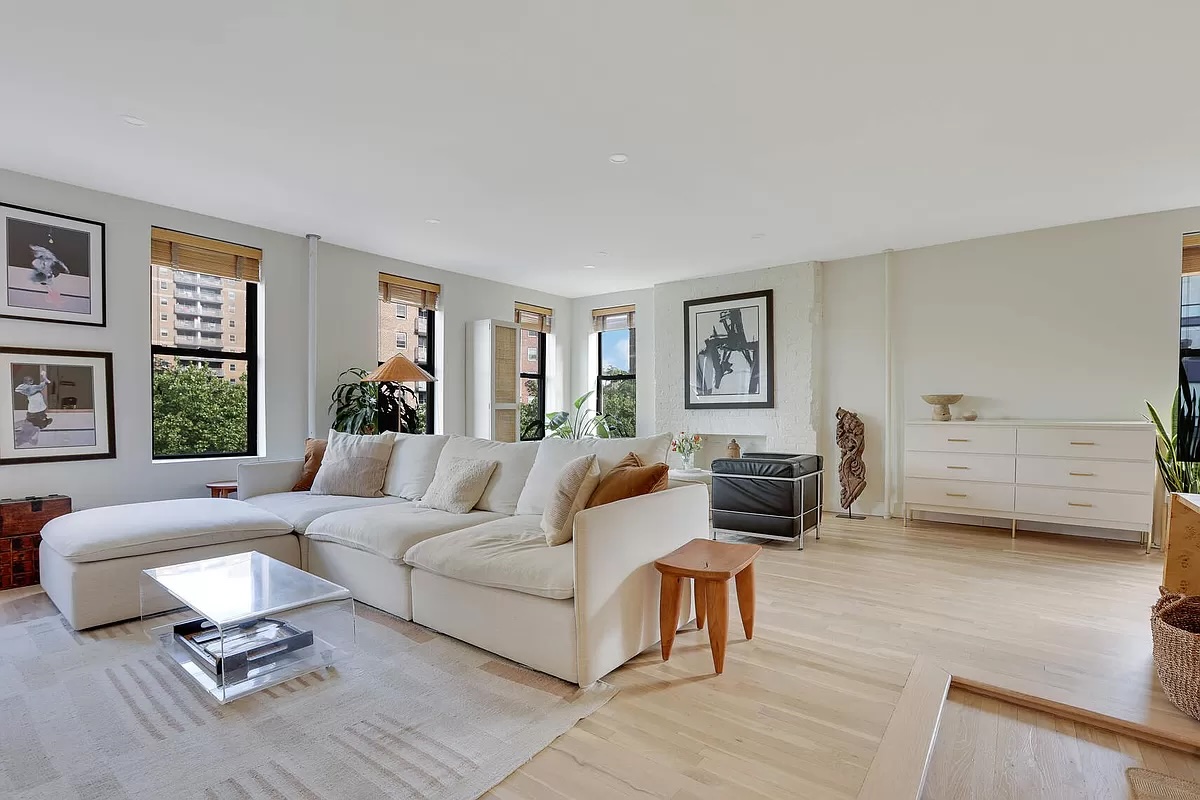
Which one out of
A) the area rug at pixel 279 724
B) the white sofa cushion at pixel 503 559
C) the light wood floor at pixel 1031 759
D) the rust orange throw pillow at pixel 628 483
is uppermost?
the rust orange throw pillow at pixel 628 483

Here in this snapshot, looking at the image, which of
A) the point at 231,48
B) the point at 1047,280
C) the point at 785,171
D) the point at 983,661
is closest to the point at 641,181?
the point at 785,171

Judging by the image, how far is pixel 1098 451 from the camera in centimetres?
438

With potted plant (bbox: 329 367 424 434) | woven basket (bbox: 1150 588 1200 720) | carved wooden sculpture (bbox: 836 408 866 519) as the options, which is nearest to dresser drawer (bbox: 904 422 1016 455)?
carved wooden sculpture (bbox: 836 408 866 519)

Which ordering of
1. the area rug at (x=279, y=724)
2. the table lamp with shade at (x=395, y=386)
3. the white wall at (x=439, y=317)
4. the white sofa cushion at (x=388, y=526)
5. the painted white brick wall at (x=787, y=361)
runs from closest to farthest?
1. the area rug at (x=279, y=724)
2. the white sofa cushion at (x=388, y=526)
3. the table lamp with shade at (x=395, y=386)
4. the white wall at (x=439, y=317)
5. the painted white brick wall at (x=787, y=361)

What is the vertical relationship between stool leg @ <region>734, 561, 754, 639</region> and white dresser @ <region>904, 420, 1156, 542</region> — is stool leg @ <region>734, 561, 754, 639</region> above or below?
below

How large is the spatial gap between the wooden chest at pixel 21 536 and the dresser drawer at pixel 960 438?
20.2ft

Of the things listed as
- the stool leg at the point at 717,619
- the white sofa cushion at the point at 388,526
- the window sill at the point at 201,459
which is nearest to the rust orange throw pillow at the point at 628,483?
the stool leg at the point at 717,619

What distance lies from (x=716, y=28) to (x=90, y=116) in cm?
300

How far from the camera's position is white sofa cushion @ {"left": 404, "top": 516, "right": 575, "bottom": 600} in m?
2.31

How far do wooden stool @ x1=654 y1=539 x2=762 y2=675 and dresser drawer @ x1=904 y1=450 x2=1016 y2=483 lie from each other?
3.14 m

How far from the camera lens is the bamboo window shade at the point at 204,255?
14.2 feet

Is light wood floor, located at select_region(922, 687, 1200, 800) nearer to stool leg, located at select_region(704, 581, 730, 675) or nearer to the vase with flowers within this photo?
stool leg, located at select_region(704, 581, 730, 675)

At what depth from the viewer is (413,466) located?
4.02 m

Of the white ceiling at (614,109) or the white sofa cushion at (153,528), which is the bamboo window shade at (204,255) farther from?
the white sofa cushion at (153,528)
